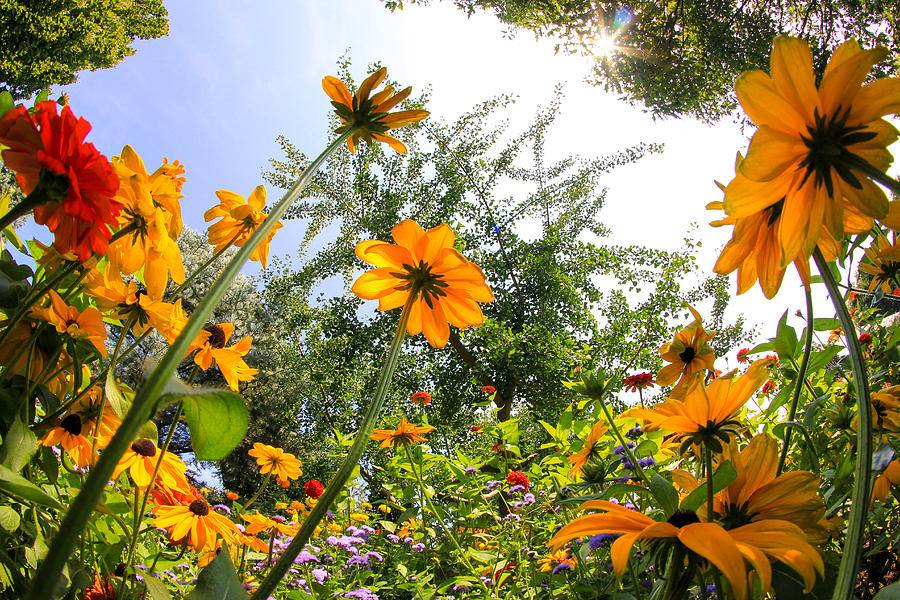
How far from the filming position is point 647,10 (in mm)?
5051

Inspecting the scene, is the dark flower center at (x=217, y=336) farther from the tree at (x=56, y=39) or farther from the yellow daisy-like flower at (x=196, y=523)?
the tree at (x=56, y=39)

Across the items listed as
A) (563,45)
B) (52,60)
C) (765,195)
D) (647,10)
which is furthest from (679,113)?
(52,60)

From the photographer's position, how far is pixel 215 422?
0.81 feet

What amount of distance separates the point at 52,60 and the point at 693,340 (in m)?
9.11

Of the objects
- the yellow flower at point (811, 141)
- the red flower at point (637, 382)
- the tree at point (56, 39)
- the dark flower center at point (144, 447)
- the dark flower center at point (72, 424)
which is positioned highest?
the tree at point (56, 39)

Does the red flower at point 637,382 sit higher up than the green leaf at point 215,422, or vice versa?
the red flower at point 637,382

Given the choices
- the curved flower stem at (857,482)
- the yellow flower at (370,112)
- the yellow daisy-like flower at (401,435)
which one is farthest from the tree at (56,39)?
the curved flower stem at (857,482)

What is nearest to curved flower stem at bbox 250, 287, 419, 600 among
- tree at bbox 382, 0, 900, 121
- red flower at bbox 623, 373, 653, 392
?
red flower at bbox 623, 373, 653, 392

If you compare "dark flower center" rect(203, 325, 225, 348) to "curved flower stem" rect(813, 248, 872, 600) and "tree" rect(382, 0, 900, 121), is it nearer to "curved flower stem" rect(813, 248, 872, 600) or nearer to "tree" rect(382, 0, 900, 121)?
"curved flower stem" rect(813, 248, 872, 600)

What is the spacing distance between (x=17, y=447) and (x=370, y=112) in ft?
1.13

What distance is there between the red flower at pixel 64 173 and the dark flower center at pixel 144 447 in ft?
1.11

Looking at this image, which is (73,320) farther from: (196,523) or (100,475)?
(196,523)

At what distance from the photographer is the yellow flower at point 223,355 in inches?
23.4

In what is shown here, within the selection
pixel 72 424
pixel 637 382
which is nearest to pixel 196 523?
pixel 72 424
